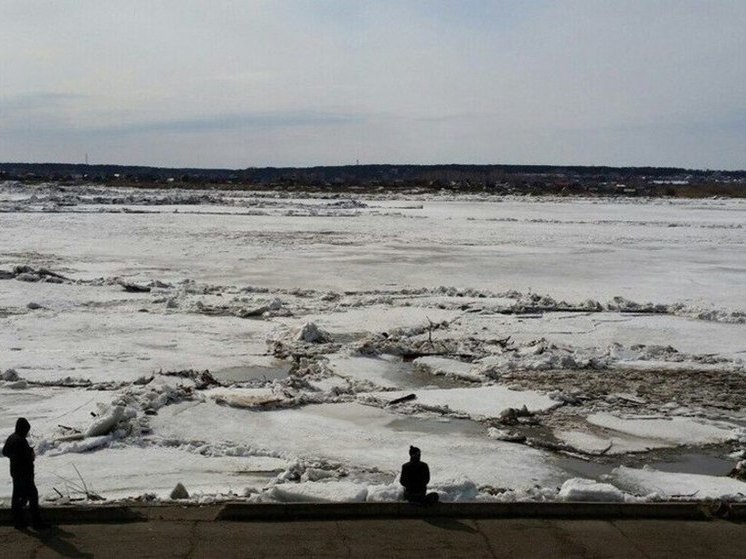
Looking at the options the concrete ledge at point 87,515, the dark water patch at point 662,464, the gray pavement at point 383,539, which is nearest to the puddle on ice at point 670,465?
the dark water patch at point 662,464

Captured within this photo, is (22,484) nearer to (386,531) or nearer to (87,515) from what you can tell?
(87,515)

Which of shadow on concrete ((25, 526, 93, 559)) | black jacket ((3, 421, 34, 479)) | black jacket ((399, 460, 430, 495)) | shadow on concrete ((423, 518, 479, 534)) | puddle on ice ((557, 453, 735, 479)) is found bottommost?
puddle on ice ((557, 453, 735, 479))

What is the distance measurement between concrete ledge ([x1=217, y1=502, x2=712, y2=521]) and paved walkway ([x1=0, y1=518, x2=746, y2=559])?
0.10 m

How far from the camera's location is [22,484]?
6.83m

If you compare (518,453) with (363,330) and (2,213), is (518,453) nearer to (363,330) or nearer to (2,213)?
(363,330)

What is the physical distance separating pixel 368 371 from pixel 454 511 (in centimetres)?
675

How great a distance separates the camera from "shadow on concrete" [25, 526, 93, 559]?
249 inches

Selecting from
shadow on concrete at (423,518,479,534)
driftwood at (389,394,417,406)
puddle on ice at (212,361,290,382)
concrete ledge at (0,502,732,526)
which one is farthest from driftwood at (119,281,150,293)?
shadow on concrete at (423,518,479,534)

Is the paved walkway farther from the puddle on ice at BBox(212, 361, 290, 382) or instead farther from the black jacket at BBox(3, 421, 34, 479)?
the puddle on ice at BBox(212, 361, 290, 382)

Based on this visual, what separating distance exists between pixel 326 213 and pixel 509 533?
50.5 meters

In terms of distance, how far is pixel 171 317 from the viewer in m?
18.2

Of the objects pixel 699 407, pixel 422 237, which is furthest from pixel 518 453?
pixel 422 237

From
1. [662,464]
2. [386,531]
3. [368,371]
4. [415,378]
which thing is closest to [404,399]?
[415,378]

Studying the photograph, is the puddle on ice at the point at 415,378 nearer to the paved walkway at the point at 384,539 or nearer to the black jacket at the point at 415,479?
the black jacket at the point at 415,479
